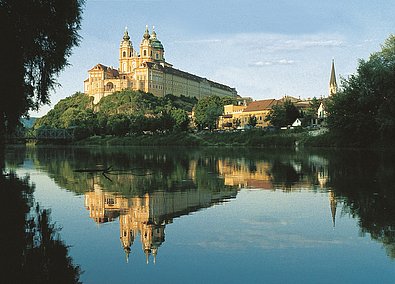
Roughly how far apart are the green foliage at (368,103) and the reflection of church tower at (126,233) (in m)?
37.7

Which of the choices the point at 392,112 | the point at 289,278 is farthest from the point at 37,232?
the point at 392,112

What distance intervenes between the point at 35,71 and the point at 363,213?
41.3 ft

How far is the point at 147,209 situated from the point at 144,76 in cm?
15218

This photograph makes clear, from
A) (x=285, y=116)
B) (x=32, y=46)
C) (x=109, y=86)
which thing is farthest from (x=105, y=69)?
(x=32, y=46)

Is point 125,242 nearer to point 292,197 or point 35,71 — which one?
point 292,197

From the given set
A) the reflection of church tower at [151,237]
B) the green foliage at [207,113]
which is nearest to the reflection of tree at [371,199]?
the reflection of church tower at [151,237]

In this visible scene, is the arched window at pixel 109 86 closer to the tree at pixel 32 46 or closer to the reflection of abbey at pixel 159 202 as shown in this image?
the reflection of abbey at pixel 159 202

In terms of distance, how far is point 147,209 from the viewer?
526 inches

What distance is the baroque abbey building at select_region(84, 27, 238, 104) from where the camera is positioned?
6432 inches

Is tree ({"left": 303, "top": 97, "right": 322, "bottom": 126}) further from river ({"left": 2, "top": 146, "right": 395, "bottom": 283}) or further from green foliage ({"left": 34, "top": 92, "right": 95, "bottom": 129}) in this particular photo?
river ({"left": 2, "top": 146, "right": 395, "bottom": 283})

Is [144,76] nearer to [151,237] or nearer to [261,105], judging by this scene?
[261,105]

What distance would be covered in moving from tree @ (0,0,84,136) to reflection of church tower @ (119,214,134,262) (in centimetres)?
620

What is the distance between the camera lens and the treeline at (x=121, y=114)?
4372 inches

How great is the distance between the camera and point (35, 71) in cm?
1809
